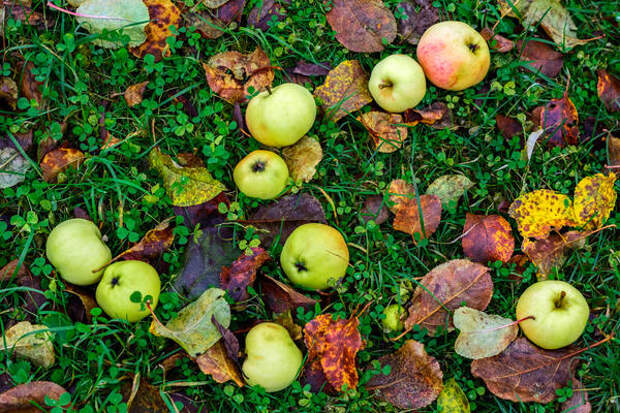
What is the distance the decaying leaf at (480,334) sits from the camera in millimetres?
3268

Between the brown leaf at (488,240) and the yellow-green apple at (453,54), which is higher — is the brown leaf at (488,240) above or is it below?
below

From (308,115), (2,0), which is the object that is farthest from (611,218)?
(2,0)

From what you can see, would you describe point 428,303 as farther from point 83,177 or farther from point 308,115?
point 83,177

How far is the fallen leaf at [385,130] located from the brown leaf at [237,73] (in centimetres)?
70

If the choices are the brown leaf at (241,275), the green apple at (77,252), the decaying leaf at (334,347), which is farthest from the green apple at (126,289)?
the decaying leaf at (334,347)

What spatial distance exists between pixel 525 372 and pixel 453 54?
1952mm

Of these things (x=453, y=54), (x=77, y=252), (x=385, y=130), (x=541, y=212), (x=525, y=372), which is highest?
(x=453, y=54)

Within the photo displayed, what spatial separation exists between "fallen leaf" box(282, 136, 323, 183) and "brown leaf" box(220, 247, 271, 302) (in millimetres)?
546

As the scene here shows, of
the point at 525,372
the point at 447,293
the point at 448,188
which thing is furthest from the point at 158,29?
the point at 525,372

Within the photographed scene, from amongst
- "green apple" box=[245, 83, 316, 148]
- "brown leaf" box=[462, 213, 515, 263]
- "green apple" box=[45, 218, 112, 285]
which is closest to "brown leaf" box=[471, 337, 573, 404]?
"brown leaf" box=[462, 213, 515, 263]

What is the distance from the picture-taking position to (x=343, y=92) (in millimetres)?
3709

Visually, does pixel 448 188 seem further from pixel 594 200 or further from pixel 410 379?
pixel 410 379

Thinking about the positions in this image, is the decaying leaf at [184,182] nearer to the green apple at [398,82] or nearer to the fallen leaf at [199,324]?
the fallen leaf at [199,324]

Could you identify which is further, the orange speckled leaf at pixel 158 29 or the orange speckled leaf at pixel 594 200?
the orange speckled leaf at pixel 158 29
